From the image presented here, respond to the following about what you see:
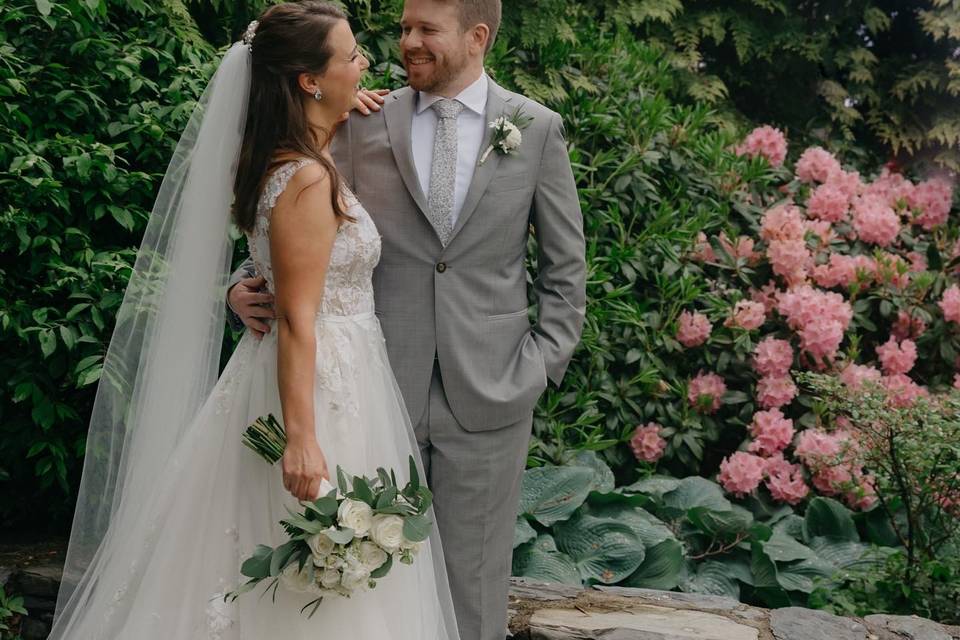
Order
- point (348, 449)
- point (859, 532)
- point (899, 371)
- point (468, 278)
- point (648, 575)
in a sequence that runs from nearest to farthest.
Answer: point (348, 449) → point (468, 278) → point (648, 575) → point (859, 532) → point (899, 371)

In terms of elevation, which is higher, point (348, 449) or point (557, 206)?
point (557, 206)

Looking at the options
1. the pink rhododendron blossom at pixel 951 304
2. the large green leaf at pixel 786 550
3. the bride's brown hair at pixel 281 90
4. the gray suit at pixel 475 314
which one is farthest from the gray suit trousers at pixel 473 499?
the pink rhododendron blossom at pixel 951 304

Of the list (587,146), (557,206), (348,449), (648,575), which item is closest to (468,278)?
(557,206)

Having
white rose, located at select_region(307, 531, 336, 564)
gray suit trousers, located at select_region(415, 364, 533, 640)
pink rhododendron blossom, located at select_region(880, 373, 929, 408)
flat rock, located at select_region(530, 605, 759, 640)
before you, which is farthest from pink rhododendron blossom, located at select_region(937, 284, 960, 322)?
white rose, located at select_region(307, 531, 336, 564)

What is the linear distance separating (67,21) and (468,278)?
72.0 inches

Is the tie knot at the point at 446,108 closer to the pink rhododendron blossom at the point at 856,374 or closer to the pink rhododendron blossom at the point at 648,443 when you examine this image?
the pink rhododendron blossom at the point at 648,443

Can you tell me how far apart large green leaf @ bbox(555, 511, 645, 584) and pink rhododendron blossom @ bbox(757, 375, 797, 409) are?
42.9 inches

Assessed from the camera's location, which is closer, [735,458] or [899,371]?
[735,458]

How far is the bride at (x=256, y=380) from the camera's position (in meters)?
2.46

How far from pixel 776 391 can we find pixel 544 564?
4.78 ft

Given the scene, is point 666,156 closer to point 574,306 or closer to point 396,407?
point 574,306

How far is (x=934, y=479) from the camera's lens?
148 inches

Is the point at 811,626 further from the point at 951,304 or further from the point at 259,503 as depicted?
the point at 951,304

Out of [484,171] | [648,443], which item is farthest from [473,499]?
[648,443]
